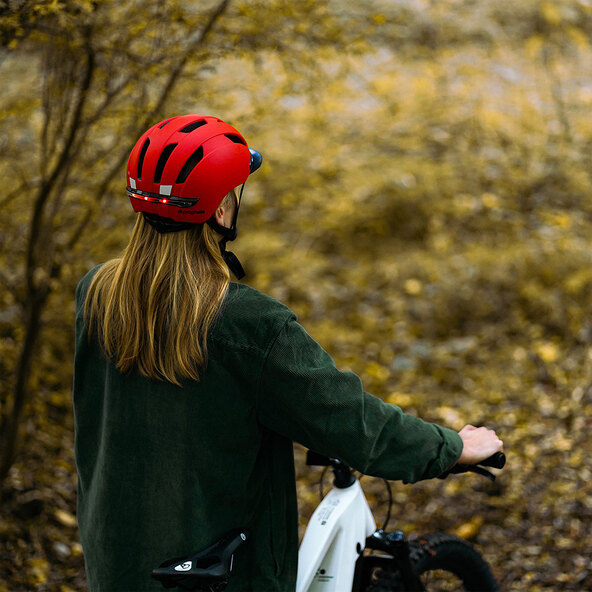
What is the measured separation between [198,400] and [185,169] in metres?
0.66

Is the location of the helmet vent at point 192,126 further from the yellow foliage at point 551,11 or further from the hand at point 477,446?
the yellow foliage at point 551,11

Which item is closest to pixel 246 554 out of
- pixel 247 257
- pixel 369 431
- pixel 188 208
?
pixel 369 431

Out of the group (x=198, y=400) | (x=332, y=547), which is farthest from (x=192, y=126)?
(x=332, y=547)

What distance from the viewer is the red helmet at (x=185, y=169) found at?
1.80m

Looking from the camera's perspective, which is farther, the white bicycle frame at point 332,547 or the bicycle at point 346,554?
the white bicycle frame at point 332,547

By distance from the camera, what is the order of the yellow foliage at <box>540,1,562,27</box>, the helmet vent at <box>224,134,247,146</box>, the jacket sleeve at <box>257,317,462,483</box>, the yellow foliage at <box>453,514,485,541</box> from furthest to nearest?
the yellow foliage at <box>540,1,562,27</box>
the yellow foliage at <box>453,514,485,541</box>
the helmet vent at <box>224,134,247,146</box>
the jacket sleeve at <box>257,317,462,483</box>

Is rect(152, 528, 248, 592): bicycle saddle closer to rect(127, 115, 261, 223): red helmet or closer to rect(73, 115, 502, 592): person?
rect(73, 115, 502, 592): person

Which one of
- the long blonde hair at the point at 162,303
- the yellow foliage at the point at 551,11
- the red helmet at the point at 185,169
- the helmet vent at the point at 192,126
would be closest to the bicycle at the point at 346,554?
the long blonde hair at the point at 162,303

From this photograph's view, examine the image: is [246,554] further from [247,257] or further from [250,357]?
[247,257]

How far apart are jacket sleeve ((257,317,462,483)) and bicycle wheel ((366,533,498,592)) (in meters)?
0.85

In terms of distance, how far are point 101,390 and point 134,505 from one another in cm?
35

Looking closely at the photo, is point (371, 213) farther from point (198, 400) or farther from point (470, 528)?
point (198, 400)

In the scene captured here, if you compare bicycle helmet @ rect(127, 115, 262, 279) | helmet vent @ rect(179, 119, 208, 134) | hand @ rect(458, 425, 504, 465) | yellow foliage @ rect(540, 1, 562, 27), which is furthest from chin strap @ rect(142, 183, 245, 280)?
yellow foliage @ rect(540, 1, 562, 27)

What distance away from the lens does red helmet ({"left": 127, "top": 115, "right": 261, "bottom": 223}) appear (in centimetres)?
180
